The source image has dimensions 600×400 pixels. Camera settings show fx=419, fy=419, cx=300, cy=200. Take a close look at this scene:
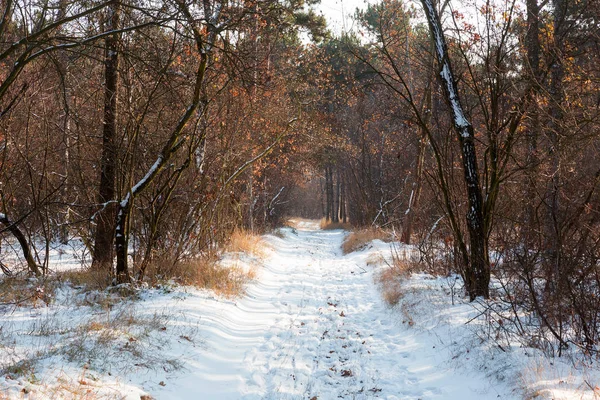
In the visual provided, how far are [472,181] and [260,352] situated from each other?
13.8 feet

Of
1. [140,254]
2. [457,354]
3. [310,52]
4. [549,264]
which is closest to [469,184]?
[549,264]

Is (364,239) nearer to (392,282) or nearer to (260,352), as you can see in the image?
(392,282)

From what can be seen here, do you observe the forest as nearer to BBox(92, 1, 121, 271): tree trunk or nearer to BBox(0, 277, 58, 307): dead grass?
BBox(92, 1, 121, 271): tree trunk

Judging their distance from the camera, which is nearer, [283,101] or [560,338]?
[560,338]

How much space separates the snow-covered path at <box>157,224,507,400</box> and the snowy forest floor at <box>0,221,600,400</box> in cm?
2

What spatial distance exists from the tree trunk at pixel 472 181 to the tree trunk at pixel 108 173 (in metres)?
5.50

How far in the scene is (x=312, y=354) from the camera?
587 cm

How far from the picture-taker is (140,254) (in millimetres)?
8125

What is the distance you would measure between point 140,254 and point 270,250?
7187 mm

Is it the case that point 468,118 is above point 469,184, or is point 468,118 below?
above

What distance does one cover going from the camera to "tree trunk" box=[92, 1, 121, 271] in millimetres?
7277

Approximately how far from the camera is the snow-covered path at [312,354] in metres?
4.69

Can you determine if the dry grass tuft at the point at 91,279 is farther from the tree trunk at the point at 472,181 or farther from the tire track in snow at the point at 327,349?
the tree trunk at the point at 472,181

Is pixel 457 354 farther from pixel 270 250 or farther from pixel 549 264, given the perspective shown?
pixel 270 250
